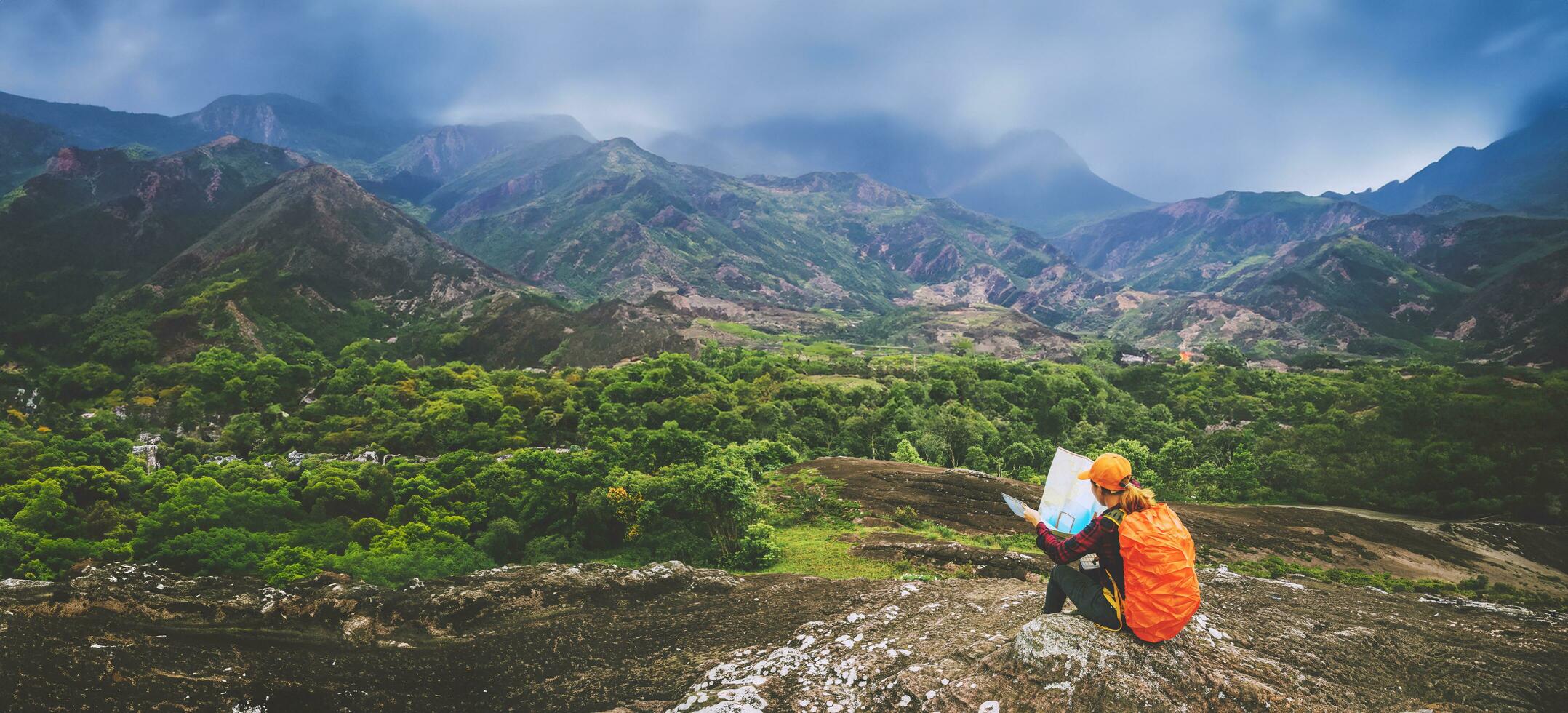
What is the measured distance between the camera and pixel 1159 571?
6477 mm

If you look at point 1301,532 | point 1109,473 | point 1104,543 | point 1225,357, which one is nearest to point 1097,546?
point 1104,543

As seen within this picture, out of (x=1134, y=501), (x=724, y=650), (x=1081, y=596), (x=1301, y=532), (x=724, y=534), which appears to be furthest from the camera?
(x=1301, y=532)

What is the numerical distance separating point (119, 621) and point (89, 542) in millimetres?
29768

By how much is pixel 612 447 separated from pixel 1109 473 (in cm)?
4129

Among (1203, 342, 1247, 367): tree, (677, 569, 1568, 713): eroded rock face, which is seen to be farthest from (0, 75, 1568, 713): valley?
(1203, 342, 1247, 367): tree

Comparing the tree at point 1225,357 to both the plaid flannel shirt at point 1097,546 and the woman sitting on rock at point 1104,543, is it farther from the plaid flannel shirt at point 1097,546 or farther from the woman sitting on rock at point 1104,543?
the plaid flannel shirt at point 1097,546

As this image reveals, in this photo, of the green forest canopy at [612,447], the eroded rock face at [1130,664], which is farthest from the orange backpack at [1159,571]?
the green forest canopy at [612,447]

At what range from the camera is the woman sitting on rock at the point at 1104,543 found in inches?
267

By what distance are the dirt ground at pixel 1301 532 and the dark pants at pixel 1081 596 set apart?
21339 millimetres

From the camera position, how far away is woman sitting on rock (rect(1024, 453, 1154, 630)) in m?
6.78

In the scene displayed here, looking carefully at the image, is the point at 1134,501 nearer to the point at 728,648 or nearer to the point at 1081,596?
the point at 1081,596

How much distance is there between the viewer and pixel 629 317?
477 ft

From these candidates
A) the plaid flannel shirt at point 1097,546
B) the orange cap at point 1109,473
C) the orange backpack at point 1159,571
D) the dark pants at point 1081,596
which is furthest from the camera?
the dark pants at point 1081,596

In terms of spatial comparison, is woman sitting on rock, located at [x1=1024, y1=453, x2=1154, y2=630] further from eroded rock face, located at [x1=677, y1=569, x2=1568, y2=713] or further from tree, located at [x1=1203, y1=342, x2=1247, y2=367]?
tree, located at [x1=1203, y1=342, x2=1247, y2=367]
